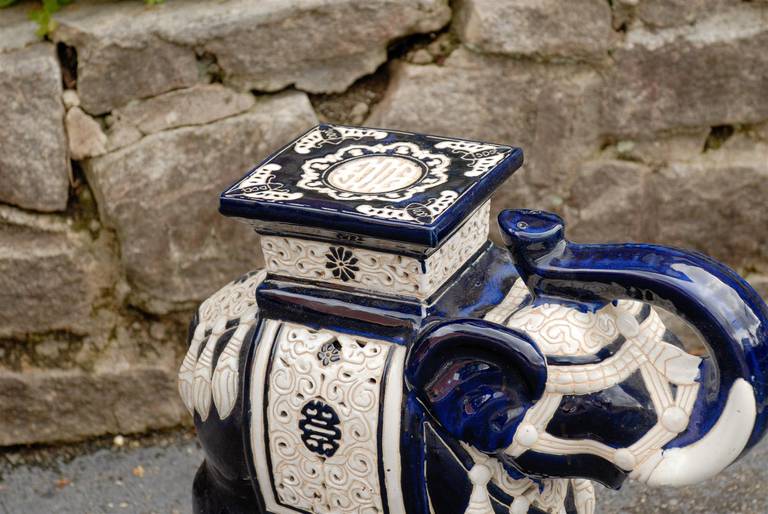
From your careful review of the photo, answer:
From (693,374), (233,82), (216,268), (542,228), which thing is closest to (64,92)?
(233,82)

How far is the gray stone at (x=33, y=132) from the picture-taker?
1810 millimetres

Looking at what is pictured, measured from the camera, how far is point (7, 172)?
1.87 m

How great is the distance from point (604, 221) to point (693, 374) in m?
1.13

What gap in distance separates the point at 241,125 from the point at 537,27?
557 mm

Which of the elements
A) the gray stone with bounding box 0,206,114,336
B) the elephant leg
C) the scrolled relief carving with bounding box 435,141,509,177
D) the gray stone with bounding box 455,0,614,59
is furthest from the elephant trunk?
the gray stone with bounding box 0,206,114,336

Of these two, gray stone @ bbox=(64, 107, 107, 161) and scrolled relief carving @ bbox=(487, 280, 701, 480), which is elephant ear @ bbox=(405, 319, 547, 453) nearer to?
scrolled relief carving @ bbox=(487, 280, 701, 480)

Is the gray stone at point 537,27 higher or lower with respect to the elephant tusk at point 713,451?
higher

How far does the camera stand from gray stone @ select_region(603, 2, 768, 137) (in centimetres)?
Result: 194

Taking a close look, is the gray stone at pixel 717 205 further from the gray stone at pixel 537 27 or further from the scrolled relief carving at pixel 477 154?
the scrolled relief carving at pixel 477 154

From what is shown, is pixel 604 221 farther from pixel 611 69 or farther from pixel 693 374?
pixel 693 374

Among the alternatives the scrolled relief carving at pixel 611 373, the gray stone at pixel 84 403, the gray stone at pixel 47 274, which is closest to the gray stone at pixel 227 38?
the gray stone at pixel 47 274

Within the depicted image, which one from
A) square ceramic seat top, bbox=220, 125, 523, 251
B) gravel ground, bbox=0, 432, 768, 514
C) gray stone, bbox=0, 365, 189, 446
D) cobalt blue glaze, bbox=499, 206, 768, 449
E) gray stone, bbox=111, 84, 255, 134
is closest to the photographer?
cobalt blue glaze, bbox=499, 206, 768, 449

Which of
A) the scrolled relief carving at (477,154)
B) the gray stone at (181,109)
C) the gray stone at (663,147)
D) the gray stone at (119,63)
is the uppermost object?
the scrolled relief carving at (477,154)

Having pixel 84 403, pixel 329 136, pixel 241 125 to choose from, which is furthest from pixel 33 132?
pixel 329 136
